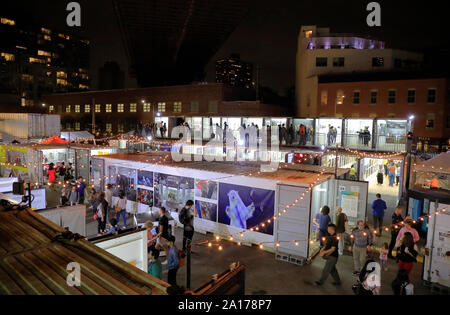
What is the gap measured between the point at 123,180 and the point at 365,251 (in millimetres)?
10316

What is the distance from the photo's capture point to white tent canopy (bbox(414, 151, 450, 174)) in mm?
13062

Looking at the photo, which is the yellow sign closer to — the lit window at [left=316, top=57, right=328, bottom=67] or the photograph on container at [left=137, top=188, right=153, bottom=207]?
the photograph on container at [left=137, top=188, right=153, bottom=207]

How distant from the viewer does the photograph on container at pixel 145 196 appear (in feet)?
44.0

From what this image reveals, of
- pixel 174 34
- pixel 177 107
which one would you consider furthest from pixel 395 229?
pixel 174 34

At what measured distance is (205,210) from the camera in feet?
38.3

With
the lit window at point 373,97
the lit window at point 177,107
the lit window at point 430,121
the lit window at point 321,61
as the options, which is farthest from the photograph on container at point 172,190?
the lit window at point 321,61

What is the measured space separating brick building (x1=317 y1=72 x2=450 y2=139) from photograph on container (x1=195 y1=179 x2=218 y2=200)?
24.9 meters

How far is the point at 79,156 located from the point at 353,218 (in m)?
16.3

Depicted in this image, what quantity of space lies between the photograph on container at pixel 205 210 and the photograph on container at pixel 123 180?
11.9ft

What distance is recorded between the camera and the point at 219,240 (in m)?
11.0

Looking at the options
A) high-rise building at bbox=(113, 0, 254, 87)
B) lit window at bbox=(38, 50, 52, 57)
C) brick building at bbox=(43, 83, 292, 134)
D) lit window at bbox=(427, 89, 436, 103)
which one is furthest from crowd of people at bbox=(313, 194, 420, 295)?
lit window at bbox=(38, 50, 52, 57)

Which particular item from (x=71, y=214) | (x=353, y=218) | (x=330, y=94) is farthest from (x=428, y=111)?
(x=71, y=214)
